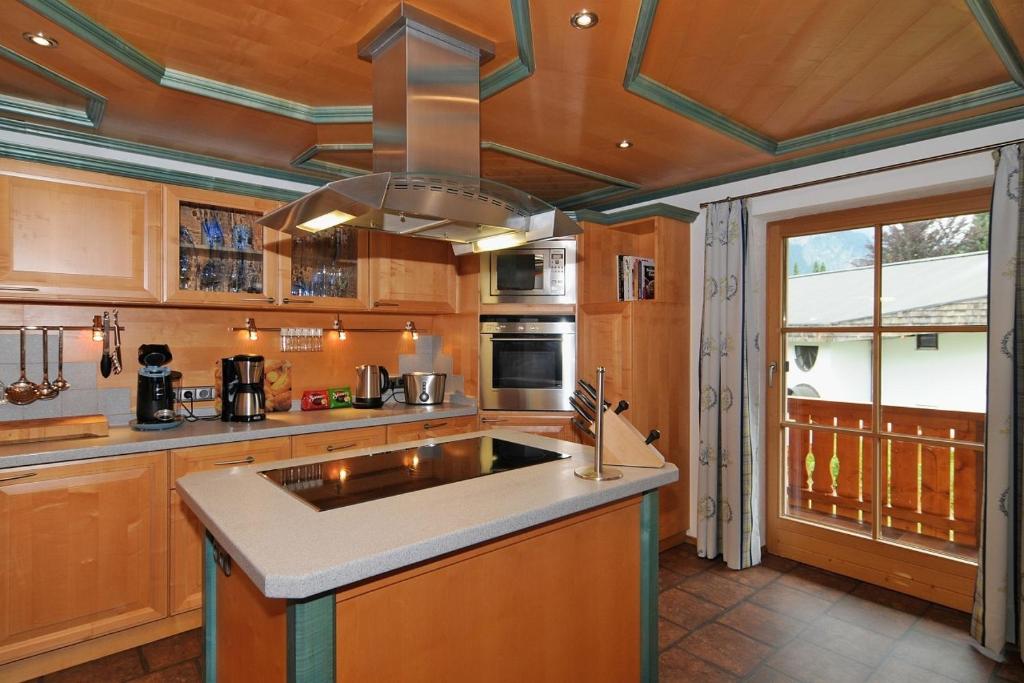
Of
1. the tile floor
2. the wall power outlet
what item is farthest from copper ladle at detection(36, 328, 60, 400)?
the tile floor

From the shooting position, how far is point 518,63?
2018 mm

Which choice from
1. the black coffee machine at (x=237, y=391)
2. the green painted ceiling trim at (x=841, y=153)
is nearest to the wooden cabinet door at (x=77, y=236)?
the black coffee machine at (x=237, y=391)

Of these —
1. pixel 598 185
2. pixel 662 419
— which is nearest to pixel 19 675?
pixel 662 419

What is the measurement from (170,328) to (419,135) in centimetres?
208

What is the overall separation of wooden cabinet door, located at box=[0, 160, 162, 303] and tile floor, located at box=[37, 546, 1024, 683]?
1.63m

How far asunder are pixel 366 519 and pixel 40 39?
1949 millimetres

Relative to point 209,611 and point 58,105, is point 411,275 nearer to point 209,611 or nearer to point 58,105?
point 58,105

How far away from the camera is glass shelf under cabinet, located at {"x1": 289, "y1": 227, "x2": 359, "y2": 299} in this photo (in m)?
3.21

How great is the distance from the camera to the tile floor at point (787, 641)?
226 centimetres

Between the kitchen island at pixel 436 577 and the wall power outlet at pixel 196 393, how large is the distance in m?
1.49

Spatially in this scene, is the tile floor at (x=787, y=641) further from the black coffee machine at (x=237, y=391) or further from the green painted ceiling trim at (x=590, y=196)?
the green painted ceiling trim at (x=590, y=196)

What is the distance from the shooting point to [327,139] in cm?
279

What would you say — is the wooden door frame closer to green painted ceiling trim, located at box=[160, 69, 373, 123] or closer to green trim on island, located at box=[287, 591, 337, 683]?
green painted ceiling trim, located at box=[160, 69, 373, 123]

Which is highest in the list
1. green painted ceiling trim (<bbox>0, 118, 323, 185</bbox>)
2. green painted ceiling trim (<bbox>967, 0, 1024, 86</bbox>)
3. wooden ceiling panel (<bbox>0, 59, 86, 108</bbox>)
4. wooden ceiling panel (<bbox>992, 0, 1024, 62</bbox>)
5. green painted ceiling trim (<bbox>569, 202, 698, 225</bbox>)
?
wooden ceiling panel (<bbox>992, 0, 1024, 62</bbox>)
